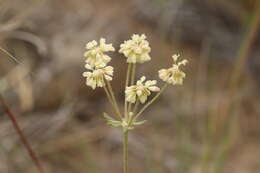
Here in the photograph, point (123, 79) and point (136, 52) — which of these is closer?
point (136, 52)

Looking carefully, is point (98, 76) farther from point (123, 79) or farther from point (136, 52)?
point (123, 79)

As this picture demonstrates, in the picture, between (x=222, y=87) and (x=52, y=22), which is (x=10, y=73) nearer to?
(x=52, y=22)

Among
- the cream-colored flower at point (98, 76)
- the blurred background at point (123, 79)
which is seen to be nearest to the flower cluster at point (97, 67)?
the cream-colored flower at point (98, 76)

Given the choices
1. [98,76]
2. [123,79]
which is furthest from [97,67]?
[123,79]

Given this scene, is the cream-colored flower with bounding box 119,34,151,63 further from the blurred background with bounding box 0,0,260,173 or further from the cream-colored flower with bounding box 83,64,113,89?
the blurred background with bounding box 0,0,260,173

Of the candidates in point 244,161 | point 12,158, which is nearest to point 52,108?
point 12,158

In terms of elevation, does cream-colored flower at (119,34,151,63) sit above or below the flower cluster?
above

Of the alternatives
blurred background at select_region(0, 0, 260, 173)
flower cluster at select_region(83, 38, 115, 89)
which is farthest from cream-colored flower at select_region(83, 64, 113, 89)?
blurred background at select_region(0, 0, 260, 173)

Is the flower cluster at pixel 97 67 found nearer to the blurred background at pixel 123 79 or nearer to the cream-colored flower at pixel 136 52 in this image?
the cream-colored flower at pixel 136 52
